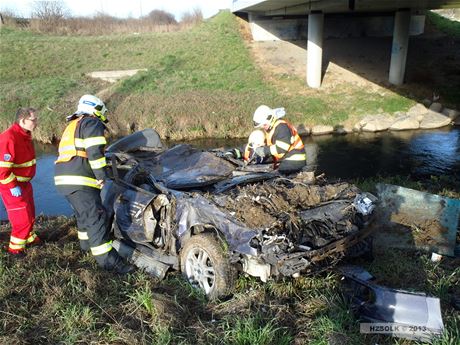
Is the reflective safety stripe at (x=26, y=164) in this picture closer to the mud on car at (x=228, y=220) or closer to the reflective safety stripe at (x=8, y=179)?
the reflective safety stripe at (x=8, y=179)

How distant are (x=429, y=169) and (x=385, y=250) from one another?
7.51 metres

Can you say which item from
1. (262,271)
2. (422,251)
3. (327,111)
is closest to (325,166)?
(327,111)

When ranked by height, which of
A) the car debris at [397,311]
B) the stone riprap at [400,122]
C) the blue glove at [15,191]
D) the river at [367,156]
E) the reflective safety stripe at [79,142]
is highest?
the reflective safety stripe at [79,142]

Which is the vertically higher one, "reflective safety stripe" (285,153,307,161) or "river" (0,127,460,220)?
"reflective safety stripe" (285,153,307,161)

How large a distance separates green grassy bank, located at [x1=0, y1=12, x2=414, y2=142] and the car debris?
1229 cm

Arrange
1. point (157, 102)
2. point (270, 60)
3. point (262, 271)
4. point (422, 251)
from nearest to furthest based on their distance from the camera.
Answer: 1. point (262, 271)
2. point (422, 251)
3. point (157, 102)
4. point (270, 60)

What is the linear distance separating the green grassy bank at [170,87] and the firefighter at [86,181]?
10917mm

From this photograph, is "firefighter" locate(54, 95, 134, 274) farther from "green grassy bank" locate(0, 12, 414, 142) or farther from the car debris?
"green grassy bank" locate(0, 12, 414, 142)

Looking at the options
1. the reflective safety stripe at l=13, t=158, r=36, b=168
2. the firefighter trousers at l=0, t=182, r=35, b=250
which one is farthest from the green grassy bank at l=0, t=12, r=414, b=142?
the firefighter trousers at l=0, t=182, r=35, b=250

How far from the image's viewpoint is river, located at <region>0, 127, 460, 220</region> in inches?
421

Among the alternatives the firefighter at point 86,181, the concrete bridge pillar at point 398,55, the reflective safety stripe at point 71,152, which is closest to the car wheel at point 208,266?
the firefighter at point 86,181

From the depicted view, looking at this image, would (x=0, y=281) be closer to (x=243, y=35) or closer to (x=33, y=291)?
(x=33, y=291)

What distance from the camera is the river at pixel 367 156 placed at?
10.7m

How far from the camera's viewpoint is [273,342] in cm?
296
